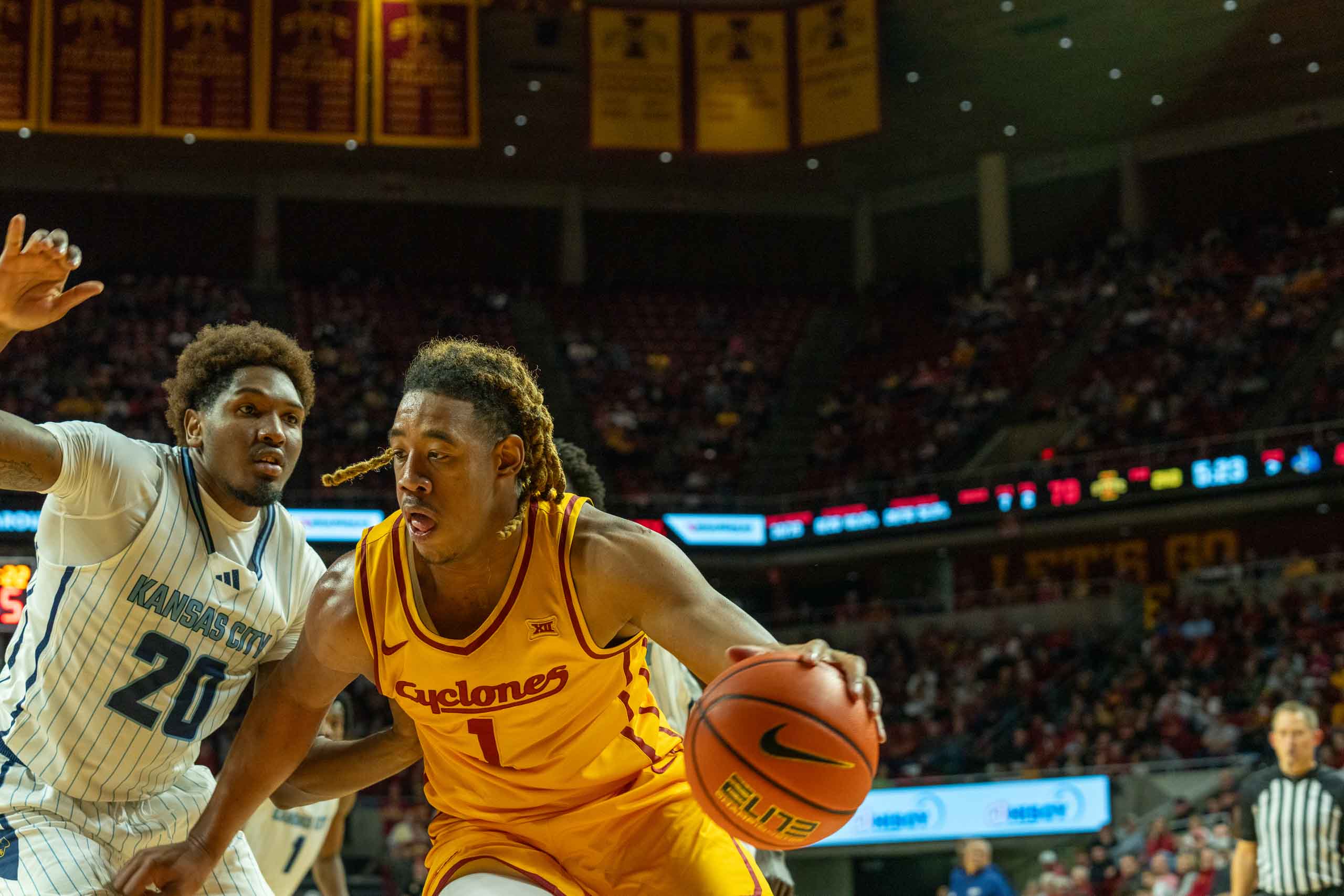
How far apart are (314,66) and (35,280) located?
18494 millimetres

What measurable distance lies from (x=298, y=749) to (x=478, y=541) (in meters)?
0.92

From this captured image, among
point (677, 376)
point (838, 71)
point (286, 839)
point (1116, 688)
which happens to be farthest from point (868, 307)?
point (286, 839)

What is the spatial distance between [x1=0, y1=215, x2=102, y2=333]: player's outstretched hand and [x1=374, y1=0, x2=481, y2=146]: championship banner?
59.4ft

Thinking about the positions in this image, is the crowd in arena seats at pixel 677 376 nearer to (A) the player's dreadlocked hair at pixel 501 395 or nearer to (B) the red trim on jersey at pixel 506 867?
(A) the player's dreadlocked hair at pixel 501 395

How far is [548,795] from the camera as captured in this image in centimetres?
362

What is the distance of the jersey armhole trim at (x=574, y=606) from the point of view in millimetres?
3465

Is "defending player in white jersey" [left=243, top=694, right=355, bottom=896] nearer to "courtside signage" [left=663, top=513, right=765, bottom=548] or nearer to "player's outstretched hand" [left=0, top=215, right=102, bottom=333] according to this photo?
"player's outstretched hand" [left=0, top=215, right=102, bottom=333]

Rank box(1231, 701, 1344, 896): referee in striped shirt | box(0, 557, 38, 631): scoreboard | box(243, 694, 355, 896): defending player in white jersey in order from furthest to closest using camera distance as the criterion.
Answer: box(0, 557, 38, 631): scoreboard → box(1231, 701, 1344, 896): referee in striped shirt → box(243, 694, 355, 896): defending player in white jersey

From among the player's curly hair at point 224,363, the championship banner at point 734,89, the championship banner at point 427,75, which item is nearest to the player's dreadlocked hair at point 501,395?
the player's curly hair at point 224,363

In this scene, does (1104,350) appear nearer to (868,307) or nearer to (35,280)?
(868,307)

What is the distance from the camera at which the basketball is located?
2975mm

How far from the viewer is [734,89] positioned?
2292 cm

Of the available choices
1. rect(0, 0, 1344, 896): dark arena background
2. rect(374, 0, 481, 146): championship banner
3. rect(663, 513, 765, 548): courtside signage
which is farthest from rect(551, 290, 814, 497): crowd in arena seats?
rect(374, 0, 481, 146): championship banner

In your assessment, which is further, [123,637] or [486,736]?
[123,637]
